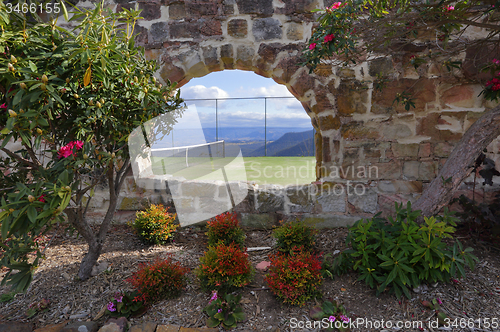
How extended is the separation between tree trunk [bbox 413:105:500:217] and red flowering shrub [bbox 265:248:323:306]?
97cm

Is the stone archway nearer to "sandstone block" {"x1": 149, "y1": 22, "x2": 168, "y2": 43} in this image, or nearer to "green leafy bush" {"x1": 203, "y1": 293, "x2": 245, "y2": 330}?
"sandstone block" {"x1": 149, "y1": 22, "x2": 168, "y2": 43}

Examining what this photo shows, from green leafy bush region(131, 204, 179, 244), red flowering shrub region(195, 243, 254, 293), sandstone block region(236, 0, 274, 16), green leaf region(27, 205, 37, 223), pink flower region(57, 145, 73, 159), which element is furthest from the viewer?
sandstone block region(236, 0, 274, 16)

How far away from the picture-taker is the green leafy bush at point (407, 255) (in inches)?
67.4

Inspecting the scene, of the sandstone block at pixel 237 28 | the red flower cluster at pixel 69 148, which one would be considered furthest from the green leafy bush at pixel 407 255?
the sandstone block at pixel 237 28

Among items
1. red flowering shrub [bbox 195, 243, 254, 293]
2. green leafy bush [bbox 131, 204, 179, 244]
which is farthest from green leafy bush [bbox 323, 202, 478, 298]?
green leafy bush [bbox 131, 204, 179, 244]

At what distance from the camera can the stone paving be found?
1.56 meters

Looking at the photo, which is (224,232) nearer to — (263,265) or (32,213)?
(263,265)

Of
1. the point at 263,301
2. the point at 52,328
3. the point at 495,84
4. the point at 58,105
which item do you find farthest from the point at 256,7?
the point at 52,328

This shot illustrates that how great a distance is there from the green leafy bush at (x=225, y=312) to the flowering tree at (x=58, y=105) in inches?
37.9

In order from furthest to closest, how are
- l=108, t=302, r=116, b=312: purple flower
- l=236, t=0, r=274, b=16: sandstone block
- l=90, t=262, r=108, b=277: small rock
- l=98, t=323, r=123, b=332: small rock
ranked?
1. l=236, t=0, r=274, b=16: sandstone block
2. l=90, t=262, r=108, b=277: small rock
3. l=108, t=302, r=116, b=312: purple flower
4. l=98, t=323, r=123, b=332: small rock

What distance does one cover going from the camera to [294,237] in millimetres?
2357

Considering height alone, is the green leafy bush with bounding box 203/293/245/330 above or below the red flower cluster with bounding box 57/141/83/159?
below

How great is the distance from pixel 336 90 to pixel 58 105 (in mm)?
2305

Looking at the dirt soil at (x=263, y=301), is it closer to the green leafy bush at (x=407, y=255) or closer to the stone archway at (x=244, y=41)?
the green leafy bush at (x=407, y=255)
